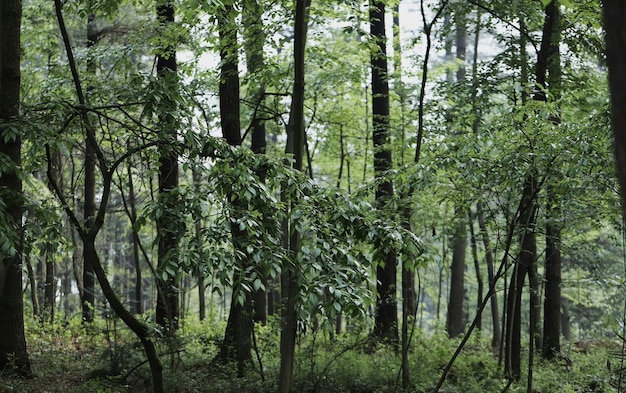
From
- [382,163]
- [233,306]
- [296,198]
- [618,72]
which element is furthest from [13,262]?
[382,163]

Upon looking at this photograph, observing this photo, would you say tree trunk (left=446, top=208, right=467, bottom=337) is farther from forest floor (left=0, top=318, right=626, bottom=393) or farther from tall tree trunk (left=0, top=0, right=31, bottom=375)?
tall tree trunk (left=0, top=0, right=31, bottom=375)

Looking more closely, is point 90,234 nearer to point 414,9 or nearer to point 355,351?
point 355,351

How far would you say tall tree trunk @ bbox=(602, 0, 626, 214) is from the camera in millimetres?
1270

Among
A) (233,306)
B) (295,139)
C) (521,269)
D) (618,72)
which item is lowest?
(233,306)

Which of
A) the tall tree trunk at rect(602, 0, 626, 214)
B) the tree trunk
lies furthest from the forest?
the tree trunk

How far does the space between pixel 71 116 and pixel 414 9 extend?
19.5 m

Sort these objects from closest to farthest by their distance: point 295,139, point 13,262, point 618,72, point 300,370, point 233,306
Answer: point 618,72, point 295,139, point 13,262, point 300,370, point 233,306

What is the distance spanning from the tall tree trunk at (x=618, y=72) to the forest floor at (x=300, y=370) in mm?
6645

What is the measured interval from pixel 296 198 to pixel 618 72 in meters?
4.18

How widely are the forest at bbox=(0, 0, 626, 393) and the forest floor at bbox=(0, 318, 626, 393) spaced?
0.05 m

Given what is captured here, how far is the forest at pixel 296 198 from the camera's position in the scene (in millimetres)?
4883

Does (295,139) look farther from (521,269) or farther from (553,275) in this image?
(553,275)

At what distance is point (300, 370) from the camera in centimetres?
896

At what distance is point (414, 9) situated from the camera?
74.2ft
